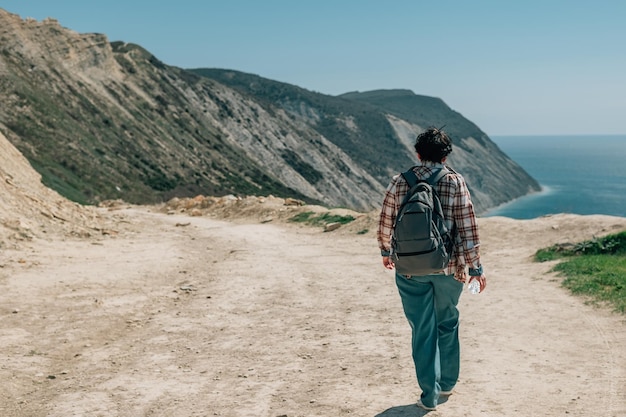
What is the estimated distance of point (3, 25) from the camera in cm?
6041

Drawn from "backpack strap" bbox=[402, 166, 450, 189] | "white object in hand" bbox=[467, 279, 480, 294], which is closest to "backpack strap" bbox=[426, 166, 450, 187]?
"backpack strap" bbox=[402, 166, 450, 189]

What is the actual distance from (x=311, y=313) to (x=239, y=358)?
7.86 feet

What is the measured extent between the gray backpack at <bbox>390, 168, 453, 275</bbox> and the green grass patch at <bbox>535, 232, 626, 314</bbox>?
17.2ft

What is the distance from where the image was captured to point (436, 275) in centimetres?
490

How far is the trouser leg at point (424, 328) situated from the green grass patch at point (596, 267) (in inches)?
192

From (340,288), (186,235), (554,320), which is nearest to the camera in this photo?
(554,320)

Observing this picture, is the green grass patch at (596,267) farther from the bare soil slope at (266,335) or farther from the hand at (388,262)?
the hand at (388,262)

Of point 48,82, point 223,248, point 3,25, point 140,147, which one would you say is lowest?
point 223,248

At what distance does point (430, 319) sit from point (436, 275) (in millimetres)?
401

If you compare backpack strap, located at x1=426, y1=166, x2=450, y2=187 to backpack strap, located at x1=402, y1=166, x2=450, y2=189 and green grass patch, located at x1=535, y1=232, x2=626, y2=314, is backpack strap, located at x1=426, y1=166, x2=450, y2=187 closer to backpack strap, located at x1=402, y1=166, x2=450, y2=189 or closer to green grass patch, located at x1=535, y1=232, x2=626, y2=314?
backpack strap, located at x1=402, y1=166, x2=450, y2=189

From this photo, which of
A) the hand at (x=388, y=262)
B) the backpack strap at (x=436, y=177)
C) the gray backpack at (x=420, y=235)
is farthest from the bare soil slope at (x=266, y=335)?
the backpack strap at (x=436, y=177)

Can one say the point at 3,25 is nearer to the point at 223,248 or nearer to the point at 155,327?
the point at 223,248

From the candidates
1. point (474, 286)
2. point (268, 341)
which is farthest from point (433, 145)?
point (268, 341)

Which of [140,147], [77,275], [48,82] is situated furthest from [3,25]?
[77,275]
